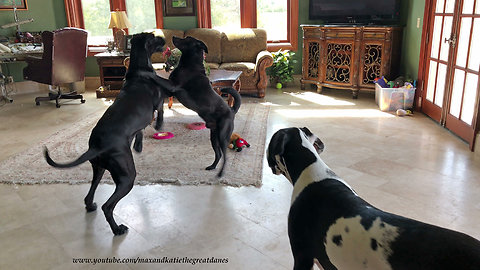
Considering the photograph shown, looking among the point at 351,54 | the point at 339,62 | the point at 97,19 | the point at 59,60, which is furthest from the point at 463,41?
the point at 97,19

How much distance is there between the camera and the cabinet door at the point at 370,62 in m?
5.21

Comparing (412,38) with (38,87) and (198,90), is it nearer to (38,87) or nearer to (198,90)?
(198,90)

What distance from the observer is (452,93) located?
13.2 feet

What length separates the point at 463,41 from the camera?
12.6 feet

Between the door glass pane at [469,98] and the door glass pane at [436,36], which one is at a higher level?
the door glass pane at [436,36]

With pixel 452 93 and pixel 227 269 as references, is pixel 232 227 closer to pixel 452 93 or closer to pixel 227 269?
pixel 227 269

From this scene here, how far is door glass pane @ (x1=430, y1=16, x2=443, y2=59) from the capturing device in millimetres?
4324

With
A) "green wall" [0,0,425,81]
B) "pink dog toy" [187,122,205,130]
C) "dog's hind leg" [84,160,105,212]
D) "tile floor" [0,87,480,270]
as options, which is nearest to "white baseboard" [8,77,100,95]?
"green wall" [0,0,425,81]

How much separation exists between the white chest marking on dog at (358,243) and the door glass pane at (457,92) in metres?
3.24

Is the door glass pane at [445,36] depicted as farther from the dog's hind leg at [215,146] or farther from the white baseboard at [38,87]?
the white baseboard at [38,87]

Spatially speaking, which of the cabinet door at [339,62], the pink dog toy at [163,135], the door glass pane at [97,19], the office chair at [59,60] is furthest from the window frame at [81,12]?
the pink dog toy at [163,135]

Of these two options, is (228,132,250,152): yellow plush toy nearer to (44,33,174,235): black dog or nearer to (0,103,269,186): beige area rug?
(0,103,269,186): beige area rug

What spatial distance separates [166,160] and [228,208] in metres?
1.01

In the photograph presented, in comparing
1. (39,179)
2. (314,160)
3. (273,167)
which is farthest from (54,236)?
(314,160)
